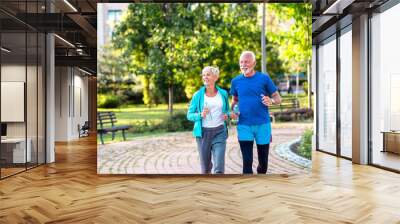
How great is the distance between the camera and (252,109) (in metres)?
6.46

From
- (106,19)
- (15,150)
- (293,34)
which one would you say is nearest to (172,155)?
(106,19)

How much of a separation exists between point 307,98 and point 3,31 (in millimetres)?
4679

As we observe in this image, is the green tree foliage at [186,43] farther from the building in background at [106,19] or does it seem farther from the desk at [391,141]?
the desk at [391,141]

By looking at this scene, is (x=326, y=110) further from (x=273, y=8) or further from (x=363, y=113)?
(x=273, y=8)

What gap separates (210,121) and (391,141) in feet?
10.1

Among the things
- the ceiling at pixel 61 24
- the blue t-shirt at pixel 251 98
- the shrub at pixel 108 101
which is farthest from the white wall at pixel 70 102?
the blue t-shirt at pixel 251 98

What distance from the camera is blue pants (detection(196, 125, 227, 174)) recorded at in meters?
6.45

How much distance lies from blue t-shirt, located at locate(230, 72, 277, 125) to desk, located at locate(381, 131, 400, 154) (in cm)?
216

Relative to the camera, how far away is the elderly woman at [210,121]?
6.46 meters

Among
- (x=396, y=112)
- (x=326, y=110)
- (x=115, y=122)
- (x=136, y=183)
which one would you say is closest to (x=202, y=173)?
(x=136, y=183)

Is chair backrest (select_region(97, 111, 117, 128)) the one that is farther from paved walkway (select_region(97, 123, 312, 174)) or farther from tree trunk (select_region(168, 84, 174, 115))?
tree trunk (select_region(168, 84, 174, 115))

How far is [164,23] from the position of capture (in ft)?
21.6

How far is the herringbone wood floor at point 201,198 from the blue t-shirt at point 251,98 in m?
0.87

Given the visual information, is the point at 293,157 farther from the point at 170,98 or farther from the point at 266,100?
the point at 170,98
